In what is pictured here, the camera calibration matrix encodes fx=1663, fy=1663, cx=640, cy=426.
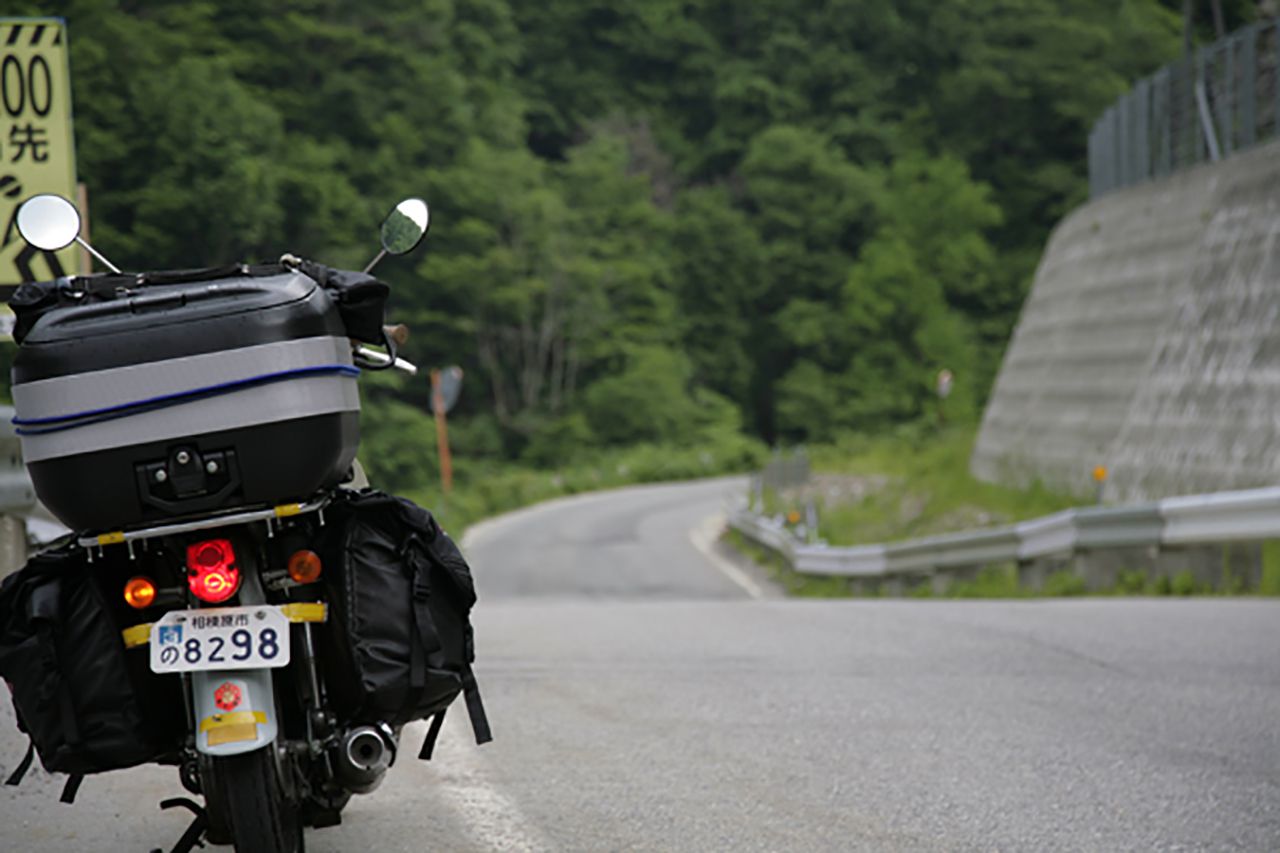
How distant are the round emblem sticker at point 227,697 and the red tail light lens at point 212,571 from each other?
204mm

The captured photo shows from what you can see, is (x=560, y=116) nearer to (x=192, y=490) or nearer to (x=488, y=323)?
(x=488, y=323)

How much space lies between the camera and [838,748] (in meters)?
6.30

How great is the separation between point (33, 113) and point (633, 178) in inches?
3054

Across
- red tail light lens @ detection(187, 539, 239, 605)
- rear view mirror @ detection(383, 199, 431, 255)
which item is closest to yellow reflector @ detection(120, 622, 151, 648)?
red tail light lens @ detection(187, 539, 239, 605)

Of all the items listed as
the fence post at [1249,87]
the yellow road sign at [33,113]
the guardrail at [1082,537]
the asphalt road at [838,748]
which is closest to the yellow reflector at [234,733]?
the asphalt road at [838,748]

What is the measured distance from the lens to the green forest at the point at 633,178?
5622 cm

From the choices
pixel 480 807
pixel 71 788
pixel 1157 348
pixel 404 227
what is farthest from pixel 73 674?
pixel 1157 348

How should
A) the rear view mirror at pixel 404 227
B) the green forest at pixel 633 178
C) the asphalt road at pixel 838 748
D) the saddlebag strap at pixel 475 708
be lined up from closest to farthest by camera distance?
the saddlebag strap at pixel 475 708 → the rear view mirror at pixel 404 227 → the asphalt road at pixel 838 748 → the green forest at pixel 633 178

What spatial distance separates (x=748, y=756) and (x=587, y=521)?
36.8m

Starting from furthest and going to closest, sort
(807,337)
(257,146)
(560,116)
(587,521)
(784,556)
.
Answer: (560,116)
(807,337)
(257,146)
(587,521)
(784,556)

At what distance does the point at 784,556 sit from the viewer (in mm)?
25188

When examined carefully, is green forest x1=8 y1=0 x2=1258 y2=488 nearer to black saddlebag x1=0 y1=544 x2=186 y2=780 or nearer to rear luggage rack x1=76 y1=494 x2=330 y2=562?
black saddlebag x1=0 y1=544 x2=186 y2=780

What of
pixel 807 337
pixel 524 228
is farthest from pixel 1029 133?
pixel 524 228

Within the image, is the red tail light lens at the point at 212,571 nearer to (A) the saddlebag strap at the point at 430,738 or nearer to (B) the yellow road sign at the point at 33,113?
(A) the saddlebag strap at the point at 430,738
